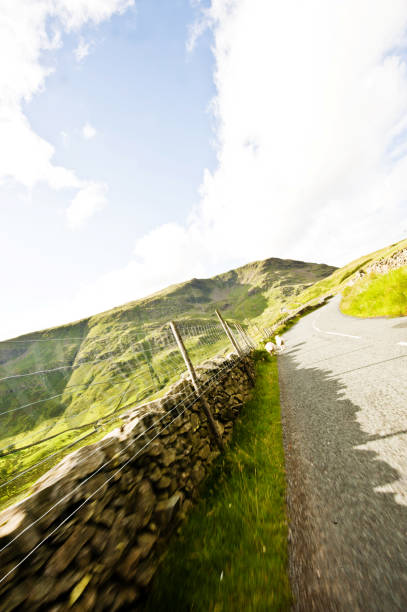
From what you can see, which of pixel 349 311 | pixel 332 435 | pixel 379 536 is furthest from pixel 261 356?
pixel 379 536

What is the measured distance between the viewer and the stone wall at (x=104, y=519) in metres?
2.38

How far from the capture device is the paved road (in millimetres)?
2459

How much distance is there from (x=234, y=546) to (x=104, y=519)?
1774 millimetres

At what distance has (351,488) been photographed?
3.44 metres

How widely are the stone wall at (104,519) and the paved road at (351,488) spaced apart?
1852 millimetres

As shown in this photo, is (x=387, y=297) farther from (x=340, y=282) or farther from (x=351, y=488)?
(x=340, y=282)

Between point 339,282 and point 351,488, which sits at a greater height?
point 339,282

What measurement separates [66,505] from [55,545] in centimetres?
33

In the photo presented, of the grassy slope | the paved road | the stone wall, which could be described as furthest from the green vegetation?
the stone wall

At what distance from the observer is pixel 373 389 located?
557 cm

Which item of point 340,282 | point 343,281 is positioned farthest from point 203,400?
point 340,282

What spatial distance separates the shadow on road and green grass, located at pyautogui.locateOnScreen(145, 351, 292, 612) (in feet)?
0.74

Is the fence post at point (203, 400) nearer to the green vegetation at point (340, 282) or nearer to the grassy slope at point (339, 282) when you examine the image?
the green vegetation at point (340, 282)

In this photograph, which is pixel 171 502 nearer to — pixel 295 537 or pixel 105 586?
pixel 105 586
